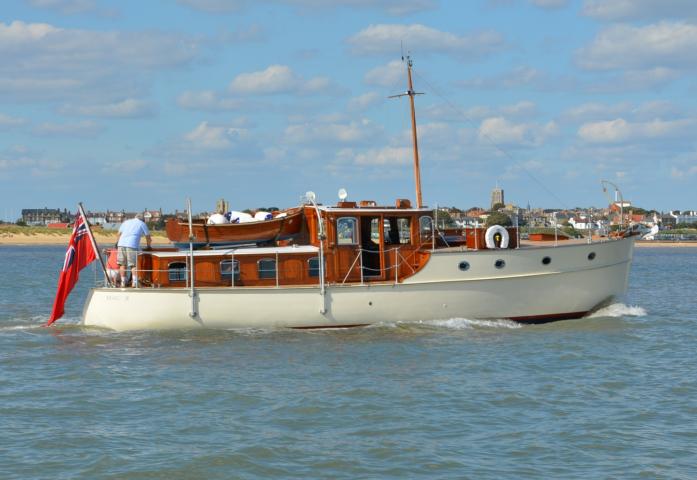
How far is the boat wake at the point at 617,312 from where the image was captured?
2642 cm

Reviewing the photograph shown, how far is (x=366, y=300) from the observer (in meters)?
23.9

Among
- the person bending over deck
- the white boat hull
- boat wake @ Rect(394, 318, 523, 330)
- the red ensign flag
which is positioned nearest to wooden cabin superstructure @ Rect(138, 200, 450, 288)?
the person bending over deck

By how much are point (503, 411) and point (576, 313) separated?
1010 cm

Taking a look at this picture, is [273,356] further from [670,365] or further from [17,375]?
[670,365]

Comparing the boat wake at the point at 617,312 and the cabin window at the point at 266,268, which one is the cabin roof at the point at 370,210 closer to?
the cabin window at the point at 266,268

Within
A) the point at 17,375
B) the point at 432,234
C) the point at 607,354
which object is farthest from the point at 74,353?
the point at 607,354

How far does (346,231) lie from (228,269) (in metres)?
3.15

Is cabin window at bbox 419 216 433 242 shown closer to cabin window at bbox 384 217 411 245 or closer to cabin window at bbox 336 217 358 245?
cabin window at bbox 384 217 411 245

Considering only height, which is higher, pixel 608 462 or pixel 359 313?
pixel 359 313

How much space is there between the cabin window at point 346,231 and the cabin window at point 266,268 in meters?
1.77

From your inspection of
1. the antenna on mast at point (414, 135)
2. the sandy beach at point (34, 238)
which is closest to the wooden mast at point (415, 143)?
the antenna on mast at point (414, 135)

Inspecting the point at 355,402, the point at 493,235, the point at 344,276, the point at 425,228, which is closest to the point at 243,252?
the point at 344,276

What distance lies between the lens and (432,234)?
25.3 meters

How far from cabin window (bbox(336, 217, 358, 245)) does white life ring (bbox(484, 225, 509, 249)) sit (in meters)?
3.35
